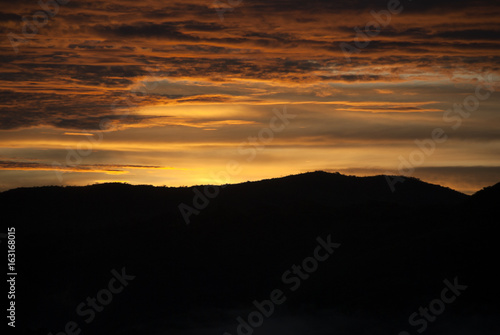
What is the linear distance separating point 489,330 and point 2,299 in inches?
1236

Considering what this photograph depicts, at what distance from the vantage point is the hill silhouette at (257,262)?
3108 centimetres

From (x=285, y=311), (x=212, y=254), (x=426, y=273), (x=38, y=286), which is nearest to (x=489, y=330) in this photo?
(x=426, y=273)

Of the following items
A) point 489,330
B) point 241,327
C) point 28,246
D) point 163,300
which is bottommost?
point 489,330

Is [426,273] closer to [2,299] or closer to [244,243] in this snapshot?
[244,243]

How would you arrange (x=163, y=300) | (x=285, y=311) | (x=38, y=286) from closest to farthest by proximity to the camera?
(x=285, y=311)
(x=163, y=300)
(x=38, y=286)

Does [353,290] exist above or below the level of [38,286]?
below

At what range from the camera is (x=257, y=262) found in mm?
44281

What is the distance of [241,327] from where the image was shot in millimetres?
30422

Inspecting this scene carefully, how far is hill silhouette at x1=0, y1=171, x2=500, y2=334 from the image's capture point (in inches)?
1224

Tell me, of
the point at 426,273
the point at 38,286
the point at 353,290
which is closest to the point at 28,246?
the point at 38,286

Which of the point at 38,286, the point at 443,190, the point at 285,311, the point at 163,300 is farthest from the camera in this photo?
the point at 443,190

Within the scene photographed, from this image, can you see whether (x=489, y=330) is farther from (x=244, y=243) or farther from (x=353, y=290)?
(x=244, y=243)

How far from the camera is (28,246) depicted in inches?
1943

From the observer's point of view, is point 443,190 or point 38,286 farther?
point 443,190
